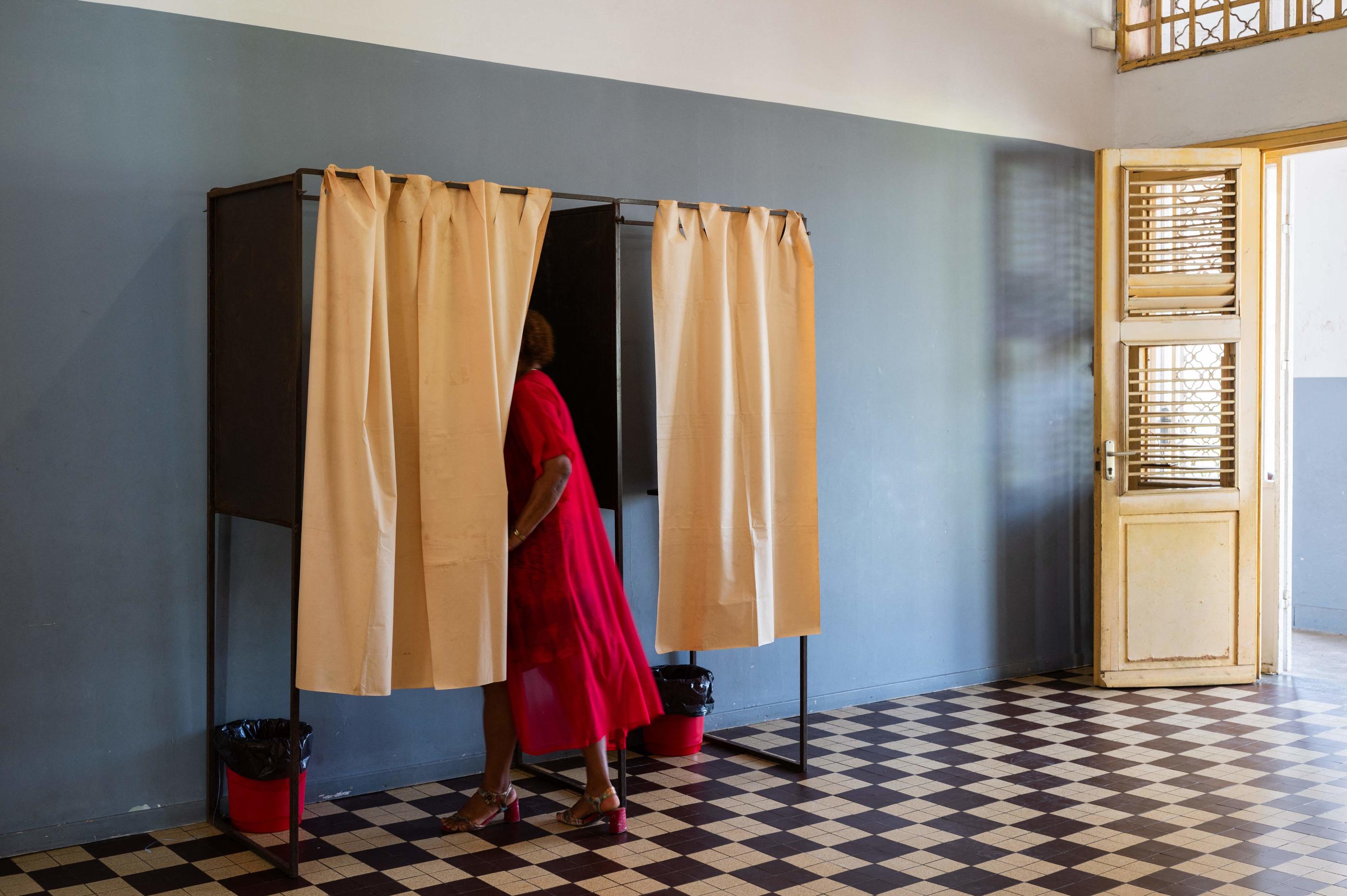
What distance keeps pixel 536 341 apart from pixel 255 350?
82cm

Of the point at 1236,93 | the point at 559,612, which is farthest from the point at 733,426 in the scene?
the point at 1236,93

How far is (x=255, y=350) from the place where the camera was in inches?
134

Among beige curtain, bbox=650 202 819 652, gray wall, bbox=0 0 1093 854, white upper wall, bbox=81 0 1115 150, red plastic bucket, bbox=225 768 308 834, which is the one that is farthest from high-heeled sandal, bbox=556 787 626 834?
white upper wall, bbox=81 0 1115 150

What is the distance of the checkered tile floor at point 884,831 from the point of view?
321cm

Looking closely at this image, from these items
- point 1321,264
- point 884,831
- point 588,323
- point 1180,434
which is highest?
point 1321,264

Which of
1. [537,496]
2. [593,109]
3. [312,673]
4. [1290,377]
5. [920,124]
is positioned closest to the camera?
[312,673]

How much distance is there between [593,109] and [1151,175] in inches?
107

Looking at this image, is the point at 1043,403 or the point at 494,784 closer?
the point at 494,784

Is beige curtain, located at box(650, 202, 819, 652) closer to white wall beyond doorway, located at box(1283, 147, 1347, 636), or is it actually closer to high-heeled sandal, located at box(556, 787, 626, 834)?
high-heeled sandal, located at box(556, 787, 626, 834)

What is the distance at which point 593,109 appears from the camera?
4.40 metres

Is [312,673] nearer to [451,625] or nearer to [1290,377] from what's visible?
[451,625]

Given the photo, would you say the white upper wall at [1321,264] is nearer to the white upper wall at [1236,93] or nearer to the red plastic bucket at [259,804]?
the white upper wall at [1236,93]

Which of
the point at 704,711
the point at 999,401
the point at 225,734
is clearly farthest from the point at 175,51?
the point at 999,401

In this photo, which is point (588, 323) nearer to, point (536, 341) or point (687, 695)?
point (536, 341)
